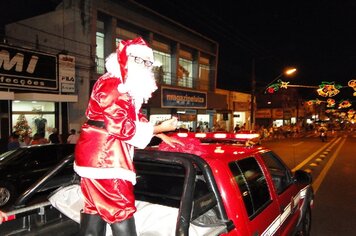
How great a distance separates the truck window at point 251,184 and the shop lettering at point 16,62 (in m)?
13.5

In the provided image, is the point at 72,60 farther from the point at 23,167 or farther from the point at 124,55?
the point at 124,55

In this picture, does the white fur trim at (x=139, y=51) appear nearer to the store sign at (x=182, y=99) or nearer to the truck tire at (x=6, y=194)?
the truck tire at (x=6, y=194)

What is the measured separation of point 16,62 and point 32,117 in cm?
302

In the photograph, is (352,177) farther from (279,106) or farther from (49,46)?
(279,106)

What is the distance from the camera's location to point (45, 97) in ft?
51.8

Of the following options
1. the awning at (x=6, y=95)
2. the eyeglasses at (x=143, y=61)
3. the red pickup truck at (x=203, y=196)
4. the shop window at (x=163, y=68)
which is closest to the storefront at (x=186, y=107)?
the shop window at (x=163, y=68)

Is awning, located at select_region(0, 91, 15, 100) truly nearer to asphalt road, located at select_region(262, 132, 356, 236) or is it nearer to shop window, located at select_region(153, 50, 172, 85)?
asphalt road, located at select_region(262, 132, 356, 236)

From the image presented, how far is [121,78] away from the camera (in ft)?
8.02

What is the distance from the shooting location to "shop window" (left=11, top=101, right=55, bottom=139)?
52.3 ft

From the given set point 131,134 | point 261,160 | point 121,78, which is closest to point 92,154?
point 131,134

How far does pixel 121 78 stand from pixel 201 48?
30285 millimetres

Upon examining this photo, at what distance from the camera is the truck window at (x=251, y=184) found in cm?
302

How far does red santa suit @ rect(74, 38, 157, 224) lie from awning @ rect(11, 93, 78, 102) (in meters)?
13.3

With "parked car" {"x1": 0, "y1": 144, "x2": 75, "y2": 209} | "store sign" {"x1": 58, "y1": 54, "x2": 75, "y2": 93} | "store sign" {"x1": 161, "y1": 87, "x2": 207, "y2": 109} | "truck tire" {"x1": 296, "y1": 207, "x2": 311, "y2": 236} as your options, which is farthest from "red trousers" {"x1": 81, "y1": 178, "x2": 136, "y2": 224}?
"store sign" {"x1": 161, "y1": 87, "x2": 207, "y2": 109}
